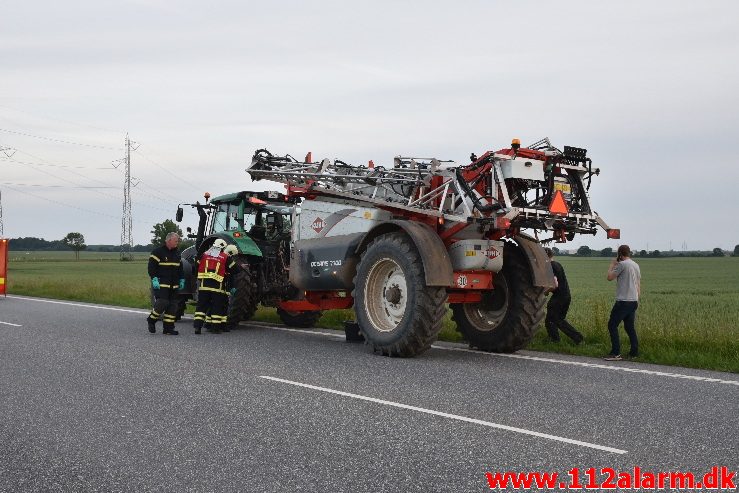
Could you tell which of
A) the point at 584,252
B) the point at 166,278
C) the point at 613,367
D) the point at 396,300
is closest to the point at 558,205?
the point at 613,367

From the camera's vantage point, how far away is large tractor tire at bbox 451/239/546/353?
36.1 ft

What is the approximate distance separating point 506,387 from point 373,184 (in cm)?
451

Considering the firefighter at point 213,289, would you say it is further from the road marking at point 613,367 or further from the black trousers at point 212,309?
the road marking at point 613,367

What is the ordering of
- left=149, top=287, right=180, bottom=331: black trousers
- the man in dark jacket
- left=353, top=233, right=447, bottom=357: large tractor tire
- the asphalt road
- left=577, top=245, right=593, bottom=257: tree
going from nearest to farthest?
the asphalt road → left=353, top=233, right=447, bottom=357: large tractor tire → the man in dark jacket → left=149, top=287, right=180, bottom=331: black trousers → left=577, top=245, right=593, bottom=257: tree

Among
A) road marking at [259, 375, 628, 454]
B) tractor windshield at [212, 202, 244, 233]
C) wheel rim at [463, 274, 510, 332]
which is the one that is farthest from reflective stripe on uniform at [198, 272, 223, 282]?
road marking at [259, 375, 628, 454]

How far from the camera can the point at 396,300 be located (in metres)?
11.0

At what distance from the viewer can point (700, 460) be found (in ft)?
17.7

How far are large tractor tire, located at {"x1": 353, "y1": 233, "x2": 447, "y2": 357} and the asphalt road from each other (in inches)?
13.3

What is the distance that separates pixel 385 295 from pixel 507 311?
1734 millimetres

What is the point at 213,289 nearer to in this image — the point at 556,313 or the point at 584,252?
the point at 556,313

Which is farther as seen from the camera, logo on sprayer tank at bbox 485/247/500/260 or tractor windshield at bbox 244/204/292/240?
tractor windshield at bbox 244/204/292/240

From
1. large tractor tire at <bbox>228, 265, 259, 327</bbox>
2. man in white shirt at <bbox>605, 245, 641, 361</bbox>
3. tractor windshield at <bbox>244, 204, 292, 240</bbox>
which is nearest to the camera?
man in white shirt at <bbox>605, 245, 641, 361</bbox>

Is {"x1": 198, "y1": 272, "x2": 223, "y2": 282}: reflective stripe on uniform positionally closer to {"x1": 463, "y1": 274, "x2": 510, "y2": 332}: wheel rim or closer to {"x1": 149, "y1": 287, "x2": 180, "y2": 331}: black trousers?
{"x1": 149, "y1": 287, "x2": 180, "y2": 331}: black trousers

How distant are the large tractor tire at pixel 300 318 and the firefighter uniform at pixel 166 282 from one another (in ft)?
7.16
